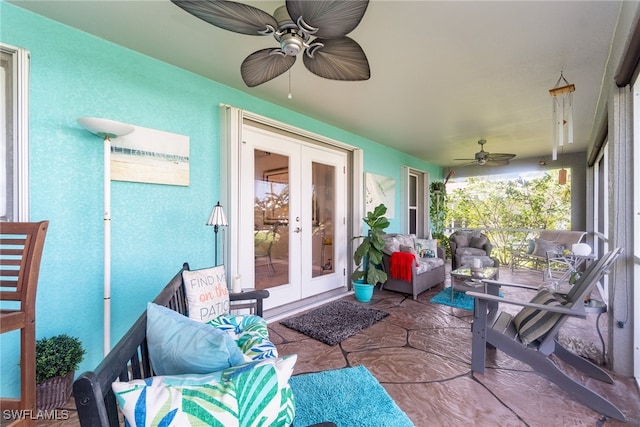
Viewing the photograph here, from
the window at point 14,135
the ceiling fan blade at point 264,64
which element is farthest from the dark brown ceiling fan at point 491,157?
the window at point 14,135

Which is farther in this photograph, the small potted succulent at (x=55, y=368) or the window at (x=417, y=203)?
the window at (x=417, y=203)

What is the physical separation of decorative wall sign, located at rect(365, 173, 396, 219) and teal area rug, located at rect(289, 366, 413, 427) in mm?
3025

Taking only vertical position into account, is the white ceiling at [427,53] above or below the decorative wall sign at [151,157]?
above

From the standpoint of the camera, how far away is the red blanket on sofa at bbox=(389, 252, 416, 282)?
3.88 meters

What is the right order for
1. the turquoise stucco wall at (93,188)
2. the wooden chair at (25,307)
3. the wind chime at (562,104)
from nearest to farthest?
the wooden chair at (25,307)
the turquoise stucco wall at (93,188)
the wind chime at (562,104)

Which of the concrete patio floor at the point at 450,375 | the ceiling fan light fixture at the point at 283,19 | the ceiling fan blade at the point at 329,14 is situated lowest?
the concrete patio floor at the point at 450,375

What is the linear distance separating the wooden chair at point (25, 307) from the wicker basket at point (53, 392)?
39cm

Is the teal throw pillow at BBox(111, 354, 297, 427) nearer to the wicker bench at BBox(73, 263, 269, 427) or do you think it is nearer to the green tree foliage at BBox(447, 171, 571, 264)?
the wicker bench at BBox(73, 263, 269, 427)

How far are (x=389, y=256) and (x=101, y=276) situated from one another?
11.4ft

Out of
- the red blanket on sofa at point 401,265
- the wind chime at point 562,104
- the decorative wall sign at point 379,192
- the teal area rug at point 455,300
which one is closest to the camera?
the wind chime at point 562,104

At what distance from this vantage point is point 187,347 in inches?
32.6

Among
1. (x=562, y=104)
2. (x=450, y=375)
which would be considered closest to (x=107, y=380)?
(x=450, y=375)

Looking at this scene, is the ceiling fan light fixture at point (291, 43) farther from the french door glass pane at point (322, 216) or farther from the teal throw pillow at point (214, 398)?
the french door glass pane at point (322, 216)

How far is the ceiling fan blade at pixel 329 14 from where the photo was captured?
4.01ft
